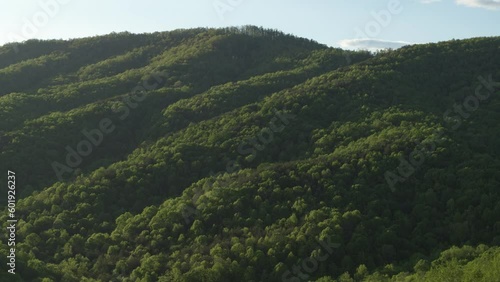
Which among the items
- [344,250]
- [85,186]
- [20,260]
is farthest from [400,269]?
[85,186]

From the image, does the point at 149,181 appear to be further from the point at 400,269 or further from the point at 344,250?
the point at 400,269

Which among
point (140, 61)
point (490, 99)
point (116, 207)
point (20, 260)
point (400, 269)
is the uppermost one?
point (140, 61)

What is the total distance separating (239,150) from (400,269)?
44209 millimetres

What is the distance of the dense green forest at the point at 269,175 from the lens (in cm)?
6662

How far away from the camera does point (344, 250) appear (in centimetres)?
6700

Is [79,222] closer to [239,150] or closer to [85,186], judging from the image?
[85,186]

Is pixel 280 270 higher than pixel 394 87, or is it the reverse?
pixel 394 87

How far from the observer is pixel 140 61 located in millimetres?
188625

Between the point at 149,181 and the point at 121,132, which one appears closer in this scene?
Answer: the point at 149,181

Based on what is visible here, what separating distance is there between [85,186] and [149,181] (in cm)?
1070

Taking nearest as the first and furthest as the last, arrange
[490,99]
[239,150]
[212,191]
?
[212,191] → [239,150] → [490,99]

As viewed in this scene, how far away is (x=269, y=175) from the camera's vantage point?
3312 inches

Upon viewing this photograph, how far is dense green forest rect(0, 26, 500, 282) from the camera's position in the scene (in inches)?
2623

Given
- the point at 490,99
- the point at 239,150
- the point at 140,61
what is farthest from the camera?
the point at 140,61
